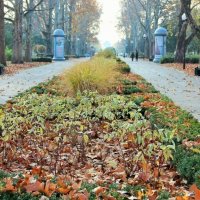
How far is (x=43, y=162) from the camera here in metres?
5.23

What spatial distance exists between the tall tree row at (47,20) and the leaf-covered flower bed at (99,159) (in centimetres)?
2098

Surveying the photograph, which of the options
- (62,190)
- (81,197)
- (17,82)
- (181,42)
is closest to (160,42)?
(181,42)

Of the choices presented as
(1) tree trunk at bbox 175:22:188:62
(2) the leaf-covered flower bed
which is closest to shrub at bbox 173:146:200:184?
(2) the leaf-covered flower bed

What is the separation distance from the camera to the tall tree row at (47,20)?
1281 inches

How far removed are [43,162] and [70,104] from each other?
3.84 metres

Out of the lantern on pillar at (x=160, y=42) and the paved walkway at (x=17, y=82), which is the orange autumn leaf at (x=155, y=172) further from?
the lantern on pillar at (x=160, y=42)

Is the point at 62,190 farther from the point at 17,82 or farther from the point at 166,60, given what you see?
the point at 166,60

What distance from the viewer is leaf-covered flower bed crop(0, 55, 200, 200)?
3.51 metres

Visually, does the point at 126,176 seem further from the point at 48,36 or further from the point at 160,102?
the point at 48,36

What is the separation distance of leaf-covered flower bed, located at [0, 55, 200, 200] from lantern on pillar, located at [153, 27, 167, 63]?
32.3m

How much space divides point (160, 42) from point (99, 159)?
1405 inches

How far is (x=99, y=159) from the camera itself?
554 centimetres

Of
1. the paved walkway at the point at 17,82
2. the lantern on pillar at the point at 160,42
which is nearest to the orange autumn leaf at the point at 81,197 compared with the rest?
the paved walkway at the point at 17,82

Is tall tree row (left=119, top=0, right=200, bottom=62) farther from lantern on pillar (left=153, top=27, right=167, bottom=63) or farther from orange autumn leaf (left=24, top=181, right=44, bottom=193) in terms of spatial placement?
orange autumn leaf (left=24, top=181, right=44, bottom=193)
